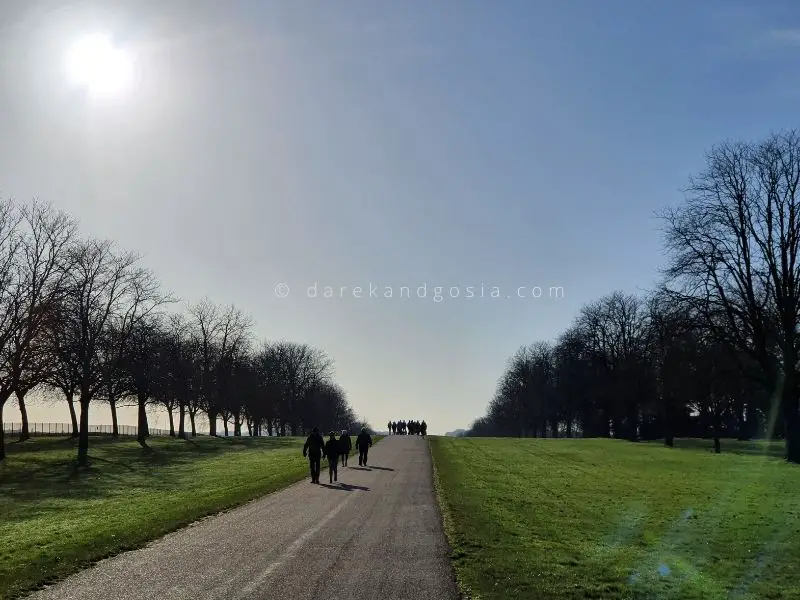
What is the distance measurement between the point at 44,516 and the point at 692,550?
54.4ft

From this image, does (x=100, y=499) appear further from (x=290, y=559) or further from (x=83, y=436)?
(x=83, y=436)

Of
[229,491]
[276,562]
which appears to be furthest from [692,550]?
[229,491]

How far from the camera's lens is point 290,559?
40.9 ft

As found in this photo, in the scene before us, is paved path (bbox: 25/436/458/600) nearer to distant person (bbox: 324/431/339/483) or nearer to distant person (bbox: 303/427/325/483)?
distant person (bbox: 303/427/325/483)

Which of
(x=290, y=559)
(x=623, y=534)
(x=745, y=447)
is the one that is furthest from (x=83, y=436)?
(x=745, y=447)

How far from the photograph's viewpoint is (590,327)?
94312 millimetres

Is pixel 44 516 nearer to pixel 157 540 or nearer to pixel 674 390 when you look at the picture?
pixel 157 540

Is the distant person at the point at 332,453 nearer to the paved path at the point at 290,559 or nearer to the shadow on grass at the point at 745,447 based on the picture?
the paved path at the point at 290,559

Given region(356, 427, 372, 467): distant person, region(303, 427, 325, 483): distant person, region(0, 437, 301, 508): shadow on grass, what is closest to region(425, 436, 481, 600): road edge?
region(303, 427, 325, 483): distant person

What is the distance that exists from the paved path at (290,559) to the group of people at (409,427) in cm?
6084

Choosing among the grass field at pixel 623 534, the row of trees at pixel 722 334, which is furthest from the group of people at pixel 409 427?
the grass field at pixel 623 534

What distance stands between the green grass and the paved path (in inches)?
28.6

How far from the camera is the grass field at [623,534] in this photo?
1086 cm

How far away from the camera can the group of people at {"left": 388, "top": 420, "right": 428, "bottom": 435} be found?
8112 cm
